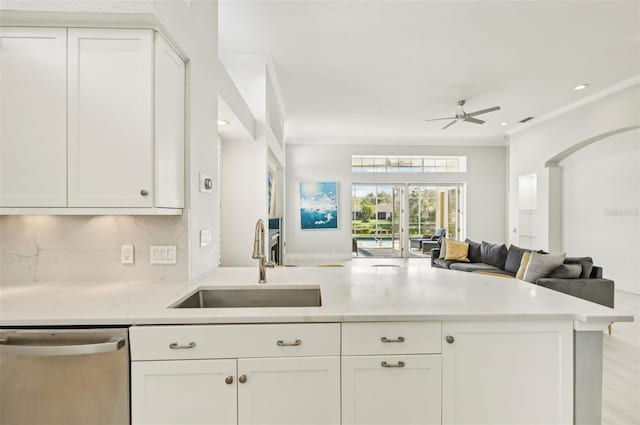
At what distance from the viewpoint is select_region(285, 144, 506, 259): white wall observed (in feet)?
26.1

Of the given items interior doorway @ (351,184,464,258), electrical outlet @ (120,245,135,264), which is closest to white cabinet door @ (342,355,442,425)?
electrical outlet @ (120,245,135,264)

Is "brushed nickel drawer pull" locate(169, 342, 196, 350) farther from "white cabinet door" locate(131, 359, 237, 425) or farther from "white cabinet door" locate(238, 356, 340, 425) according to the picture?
"white cabinet door" locate(238, 356, 340, 425)

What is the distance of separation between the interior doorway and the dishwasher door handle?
7.03m

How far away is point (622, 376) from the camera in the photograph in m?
2.38

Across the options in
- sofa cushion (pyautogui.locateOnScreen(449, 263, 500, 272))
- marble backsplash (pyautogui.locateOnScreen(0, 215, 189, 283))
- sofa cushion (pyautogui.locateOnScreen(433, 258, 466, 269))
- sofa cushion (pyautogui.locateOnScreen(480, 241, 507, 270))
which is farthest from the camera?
sofa cushion (pyautogui.locateOnScreen(433, 258, 466, 269))

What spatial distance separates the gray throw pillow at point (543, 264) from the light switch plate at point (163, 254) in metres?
3.45

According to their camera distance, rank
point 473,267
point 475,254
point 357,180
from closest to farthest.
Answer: point 473,267
point 475,254
point 357,180

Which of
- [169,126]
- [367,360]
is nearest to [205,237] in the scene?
[169,126]

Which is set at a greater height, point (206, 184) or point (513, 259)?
point (206, 184)

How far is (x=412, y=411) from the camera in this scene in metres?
1.30

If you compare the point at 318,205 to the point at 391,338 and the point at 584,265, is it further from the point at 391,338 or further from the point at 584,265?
the point at 391,338

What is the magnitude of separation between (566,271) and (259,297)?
10.5 ft

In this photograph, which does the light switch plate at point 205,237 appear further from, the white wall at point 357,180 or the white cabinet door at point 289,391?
the white wall at point 357,180

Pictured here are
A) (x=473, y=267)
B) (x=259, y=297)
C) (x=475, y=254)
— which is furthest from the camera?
(x=475, y=254)
